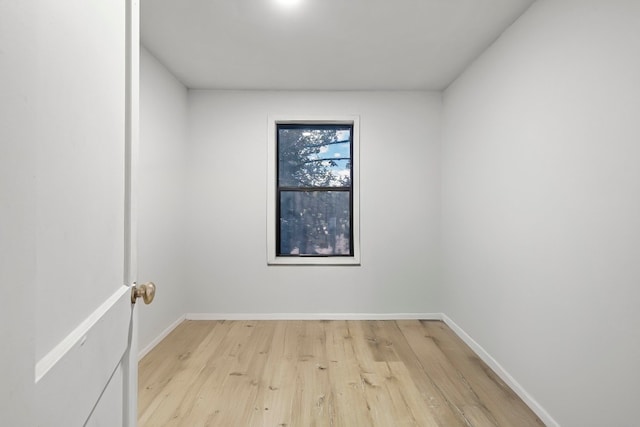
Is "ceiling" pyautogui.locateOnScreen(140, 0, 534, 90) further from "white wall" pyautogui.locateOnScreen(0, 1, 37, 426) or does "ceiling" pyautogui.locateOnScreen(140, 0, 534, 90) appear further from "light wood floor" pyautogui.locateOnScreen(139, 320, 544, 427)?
"light wood floor" pyautogui.locateOnScreen(139, 320, 544, 427)

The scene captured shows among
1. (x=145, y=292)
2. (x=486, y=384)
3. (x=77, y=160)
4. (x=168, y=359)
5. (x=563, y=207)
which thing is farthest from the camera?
(x=168, y=359)

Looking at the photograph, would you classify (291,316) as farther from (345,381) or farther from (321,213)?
(345,381)

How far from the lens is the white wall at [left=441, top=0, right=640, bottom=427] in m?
1.41

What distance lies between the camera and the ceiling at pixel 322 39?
6.82 ft

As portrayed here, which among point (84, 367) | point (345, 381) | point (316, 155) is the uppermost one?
point (316, 155)

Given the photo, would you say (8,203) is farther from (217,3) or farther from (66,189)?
(217,3)

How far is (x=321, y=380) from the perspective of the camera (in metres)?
2.31

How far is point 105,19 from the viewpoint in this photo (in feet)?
2.38

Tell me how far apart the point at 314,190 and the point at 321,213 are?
26 centimetres

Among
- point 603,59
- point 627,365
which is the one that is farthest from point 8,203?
point 603,59

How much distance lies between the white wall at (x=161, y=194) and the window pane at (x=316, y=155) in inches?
40.9

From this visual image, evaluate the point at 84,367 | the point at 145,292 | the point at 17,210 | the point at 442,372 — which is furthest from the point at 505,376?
the point at 17,210

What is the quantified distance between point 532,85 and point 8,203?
2.40 meters

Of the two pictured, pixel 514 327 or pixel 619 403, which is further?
pixel 514 327
